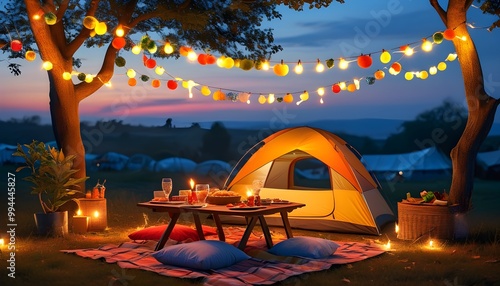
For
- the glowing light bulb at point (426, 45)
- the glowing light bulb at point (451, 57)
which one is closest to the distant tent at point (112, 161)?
the glowing light bulb at point (451, 57)

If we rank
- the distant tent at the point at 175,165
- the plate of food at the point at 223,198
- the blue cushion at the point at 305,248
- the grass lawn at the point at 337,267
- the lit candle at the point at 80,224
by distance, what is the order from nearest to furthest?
the grass lawn at the point at 337,267 < the blue cushion at the point at 305,248 < the plate of food at the point at 223,198 < the lit candle at the point at 80,224 < the distant tent at the point at 175,165

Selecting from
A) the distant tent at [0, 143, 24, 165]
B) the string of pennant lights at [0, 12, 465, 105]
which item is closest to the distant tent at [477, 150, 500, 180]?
the string of pennant lights at [0, 12, 465, 105]

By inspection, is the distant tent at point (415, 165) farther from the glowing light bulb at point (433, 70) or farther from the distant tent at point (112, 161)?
the glowing light bulb at point (433, 70)

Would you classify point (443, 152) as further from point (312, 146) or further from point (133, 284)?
point (133, 284)

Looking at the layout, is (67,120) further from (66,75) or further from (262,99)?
(262,99)

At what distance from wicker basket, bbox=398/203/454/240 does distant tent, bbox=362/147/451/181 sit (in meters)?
11.1

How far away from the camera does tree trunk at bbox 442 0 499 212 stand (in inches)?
263

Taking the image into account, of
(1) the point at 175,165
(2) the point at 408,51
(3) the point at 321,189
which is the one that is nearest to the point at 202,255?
(3) the point at 321,189

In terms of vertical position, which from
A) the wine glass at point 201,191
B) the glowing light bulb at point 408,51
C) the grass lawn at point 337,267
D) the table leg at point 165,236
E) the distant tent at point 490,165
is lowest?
the grass lawn at point 337,267

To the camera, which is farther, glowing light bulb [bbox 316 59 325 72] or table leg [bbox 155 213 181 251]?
glowing light bulb [bbox 316 59 325 72]

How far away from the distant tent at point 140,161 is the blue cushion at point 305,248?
12.1 metres

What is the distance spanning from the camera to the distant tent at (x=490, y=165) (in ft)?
59.6

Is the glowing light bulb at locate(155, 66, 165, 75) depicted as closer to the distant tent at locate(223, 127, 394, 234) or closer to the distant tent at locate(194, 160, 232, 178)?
the distant tent at locate(223, 127, 394, 234)

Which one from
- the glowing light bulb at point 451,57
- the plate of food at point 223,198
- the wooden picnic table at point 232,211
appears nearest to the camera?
the wooden picnic table at point 232,211
